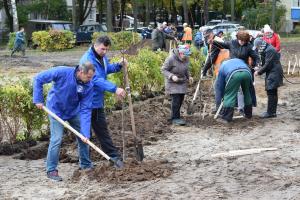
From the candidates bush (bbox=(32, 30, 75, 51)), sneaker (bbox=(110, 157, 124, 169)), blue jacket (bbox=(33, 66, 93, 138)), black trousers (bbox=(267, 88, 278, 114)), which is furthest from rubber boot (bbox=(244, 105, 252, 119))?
bush (bbox=(32, 30, 75, 51))

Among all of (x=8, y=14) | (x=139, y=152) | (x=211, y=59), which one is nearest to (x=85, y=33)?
(x=8, y=14)

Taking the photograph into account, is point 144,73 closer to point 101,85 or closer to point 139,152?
point 139,152

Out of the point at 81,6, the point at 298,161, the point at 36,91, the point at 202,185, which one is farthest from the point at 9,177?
the point at 81,6

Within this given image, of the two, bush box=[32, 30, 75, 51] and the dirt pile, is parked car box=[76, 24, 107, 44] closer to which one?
bush box=[32, 30, 75, 51]

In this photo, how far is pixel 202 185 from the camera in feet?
21.8

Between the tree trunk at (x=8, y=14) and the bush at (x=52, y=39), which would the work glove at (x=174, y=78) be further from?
the tree trunk at (x=8, y=14)

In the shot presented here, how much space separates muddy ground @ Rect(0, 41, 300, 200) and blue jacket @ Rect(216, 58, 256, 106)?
0.55 meters

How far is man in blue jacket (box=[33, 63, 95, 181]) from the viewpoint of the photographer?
6.77 m

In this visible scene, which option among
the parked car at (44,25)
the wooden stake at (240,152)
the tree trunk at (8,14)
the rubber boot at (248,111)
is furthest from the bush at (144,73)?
the tree trunk at (8,14)

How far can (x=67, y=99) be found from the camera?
6.97 meters

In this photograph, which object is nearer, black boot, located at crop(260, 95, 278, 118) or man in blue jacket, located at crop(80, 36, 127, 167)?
man in blue jacket, located at crop(80, 36, 127, 167)

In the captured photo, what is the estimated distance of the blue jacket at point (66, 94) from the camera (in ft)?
22.3

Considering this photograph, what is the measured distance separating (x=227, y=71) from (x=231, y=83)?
0.73 ft

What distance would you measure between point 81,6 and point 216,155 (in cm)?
4934
